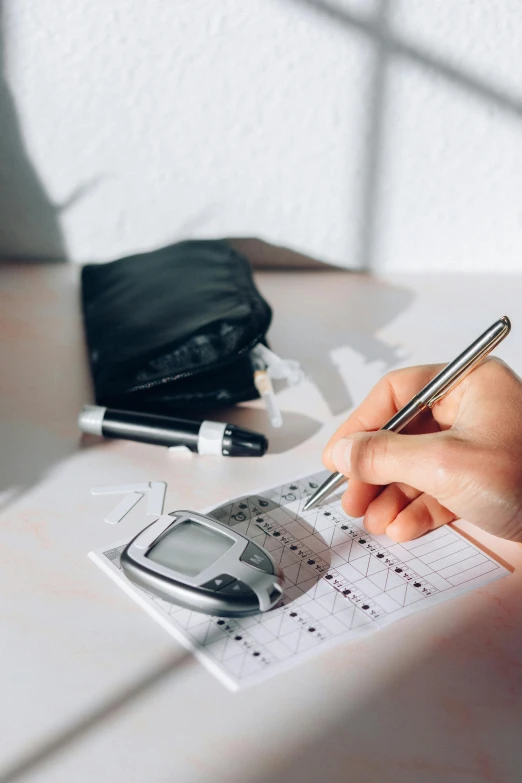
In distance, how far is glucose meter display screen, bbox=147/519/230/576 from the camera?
0.61 meters

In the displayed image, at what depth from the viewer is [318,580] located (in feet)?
2.07

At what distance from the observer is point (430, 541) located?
0.68 meters

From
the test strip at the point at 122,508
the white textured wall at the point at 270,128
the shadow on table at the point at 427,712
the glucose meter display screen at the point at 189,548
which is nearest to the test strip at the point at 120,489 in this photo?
the test strip at the point at 122,508

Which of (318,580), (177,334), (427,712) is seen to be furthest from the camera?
(177,334)

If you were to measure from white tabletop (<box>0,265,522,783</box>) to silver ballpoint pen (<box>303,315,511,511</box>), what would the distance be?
0.08 metres

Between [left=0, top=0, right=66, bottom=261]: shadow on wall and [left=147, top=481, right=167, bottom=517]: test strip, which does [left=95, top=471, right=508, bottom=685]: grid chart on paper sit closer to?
[left=147, top=481, right=167, bottom=517]: test strip

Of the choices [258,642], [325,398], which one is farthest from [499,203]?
[258,642]

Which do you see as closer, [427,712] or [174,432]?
[427,712]

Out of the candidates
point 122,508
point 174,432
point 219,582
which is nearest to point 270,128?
point 174,432

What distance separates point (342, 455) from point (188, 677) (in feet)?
0.68

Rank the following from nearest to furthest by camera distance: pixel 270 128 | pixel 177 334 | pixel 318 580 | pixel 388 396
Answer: pixel 318 580 < pixel 388 396 < pixel 177 334 < pixel 270 128

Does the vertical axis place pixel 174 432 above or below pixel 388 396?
below

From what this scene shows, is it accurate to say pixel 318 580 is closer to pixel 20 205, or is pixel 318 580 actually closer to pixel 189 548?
pixel 189 548

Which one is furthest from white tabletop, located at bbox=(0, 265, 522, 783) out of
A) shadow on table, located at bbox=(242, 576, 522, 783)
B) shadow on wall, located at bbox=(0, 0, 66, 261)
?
shadow on wall, located at bbox=(0, 0, 66, 261)
